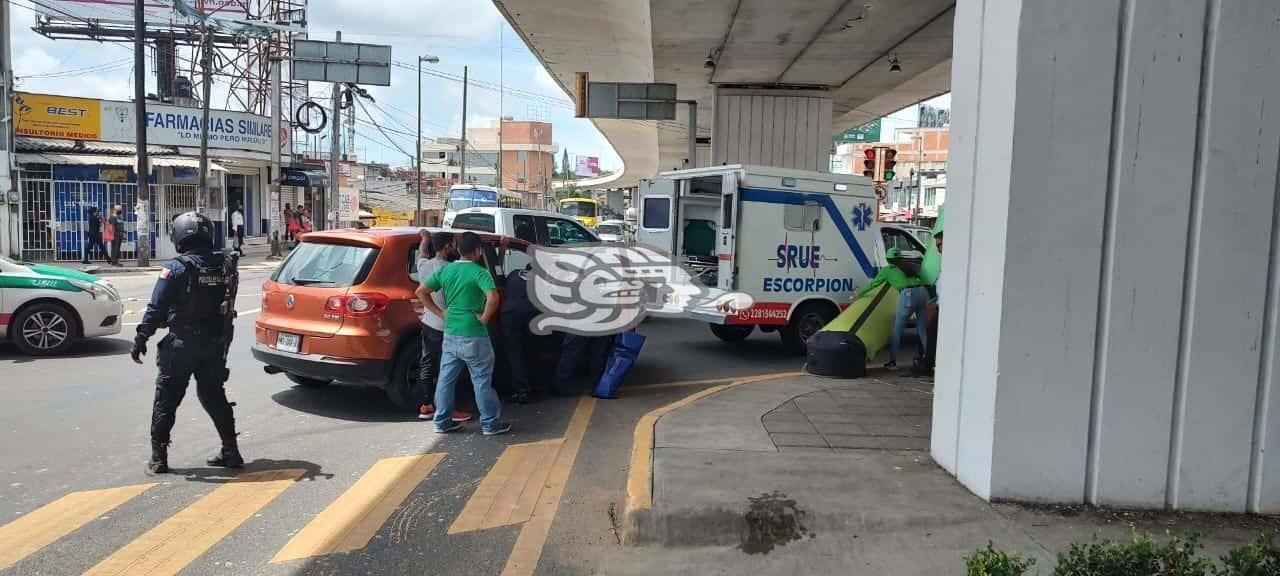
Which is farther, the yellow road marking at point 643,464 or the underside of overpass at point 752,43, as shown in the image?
the underside of overpass at point 752,43

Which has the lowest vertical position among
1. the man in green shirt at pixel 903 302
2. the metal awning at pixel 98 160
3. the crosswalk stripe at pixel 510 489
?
the crosswalk stripe at pixel 510 489

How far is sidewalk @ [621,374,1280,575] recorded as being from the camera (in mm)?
4113

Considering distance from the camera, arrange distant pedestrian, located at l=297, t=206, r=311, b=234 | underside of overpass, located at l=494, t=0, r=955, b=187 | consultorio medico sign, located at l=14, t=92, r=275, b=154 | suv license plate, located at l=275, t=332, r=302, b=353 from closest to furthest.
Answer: suv license plate, located at l=275, t=332, r=302, b=353 < underside of overpass, located at l=494, t=0, r=955, b=187 < consultorio medico sign, located at l=14, t=92, r=275, b=154 < distant pedestrian, located at l=297, t=206, r=311, b=234

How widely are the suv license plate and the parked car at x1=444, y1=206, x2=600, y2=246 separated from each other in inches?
258

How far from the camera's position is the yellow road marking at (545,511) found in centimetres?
430

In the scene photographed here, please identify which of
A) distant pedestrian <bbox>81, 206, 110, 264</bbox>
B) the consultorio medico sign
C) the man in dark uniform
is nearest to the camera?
the man in dark uniform

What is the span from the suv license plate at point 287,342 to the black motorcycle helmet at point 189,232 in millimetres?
1541

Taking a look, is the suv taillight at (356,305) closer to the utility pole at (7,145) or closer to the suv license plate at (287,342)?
the suv license plate at (287,342)

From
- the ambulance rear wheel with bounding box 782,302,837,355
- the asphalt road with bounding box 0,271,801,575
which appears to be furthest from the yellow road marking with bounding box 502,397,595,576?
the ambulance rear wheel with bounding box 782,302,837,355

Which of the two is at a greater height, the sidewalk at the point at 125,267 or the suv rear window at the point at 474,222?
the suv rear window at the point at 474,222

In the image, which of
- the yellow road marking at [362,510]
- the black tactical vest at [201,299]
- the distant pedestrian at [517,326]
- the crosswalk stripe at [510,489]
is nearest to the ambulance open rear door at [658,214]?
the distant pedestrian at [517,326]

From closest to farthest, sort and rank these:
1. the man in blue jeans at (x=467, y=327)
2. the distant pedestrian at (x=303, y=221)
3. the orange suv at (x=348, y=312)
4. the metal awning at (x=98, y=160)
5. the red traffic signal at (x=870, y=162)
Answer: the man in blue jeans at (x=467, y=327)
the orange suv at (x=348, y=312)
the red traffic signal at (x=870, y=162)
the metal awning at (x=98, y=160)
the distant pedestrian at (x=303, y=221)

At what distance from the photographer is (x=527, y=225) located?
14.1 meters

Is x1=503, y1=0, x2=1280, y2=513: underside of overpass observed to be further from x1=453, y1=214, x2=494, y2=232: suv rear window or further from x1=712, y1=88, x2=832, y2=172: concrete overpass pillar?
x1=712, y1=88, x2=832, y2=172: concrete overpass pillar
